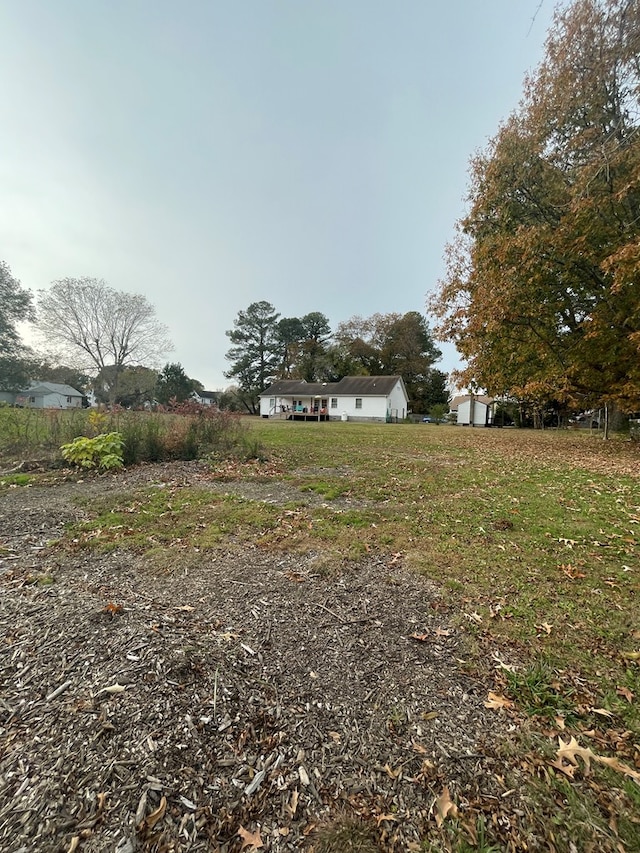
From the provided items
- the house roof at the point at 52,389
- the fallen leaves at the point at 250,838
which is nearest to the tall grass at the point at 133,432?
the fallen leaves at the point at 250,838

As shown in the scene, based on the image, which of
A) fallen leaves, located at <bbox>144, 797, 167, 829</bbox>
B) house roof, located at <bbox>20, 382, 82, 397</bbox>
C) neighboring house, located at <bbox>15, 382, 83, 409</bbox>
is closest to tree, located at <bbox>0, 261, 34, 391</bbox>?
neighboring house, located at <bbox>15, 382, 83, 409</bbox>

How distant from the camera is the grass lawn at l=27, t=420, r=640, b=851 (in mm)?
1354

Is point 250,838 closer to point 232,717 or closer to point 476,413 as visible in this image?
point 232,717

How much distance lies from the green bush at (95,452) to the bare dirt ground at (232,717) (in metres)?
3.70

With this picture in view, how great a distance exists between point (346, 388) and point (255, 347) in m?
17.6

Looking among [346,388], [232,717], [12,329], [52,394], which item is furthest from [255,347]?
[232,717]

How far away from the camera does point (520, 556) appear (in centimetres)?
314

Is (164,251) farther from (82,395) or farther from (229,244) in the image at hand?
(82,395)

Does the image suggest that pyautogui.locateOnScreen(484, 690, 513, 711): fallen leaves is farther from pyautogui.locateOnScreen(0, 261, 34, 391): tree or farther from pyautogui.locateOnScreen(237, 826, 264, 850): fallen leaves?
pyautogui.locateOnScreen(0, 261, 34, 391): tree

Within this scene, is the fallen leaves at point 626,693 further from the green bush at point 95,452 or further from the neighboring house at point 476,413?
the neighboring house at point 476,413

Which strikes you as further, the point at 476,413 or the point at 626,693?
the point at 476,413

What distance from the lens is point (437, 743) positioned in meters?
1.41

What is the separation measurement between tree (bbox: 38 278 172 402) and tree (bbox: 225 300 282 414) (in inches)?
644

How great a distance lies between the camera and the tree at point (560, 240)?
23.7 ft
